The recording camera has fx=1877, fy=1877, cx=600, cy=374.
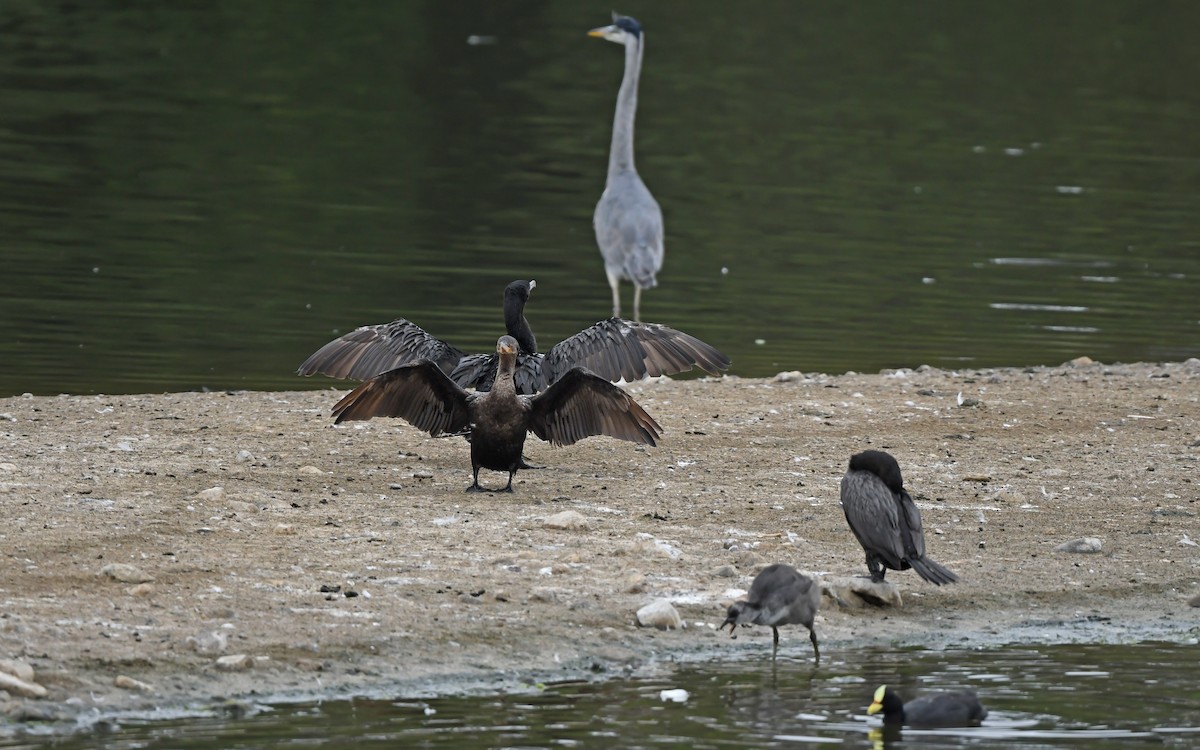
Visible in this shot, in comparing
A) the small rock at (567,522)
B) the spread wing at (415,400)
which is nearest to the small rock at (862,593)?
the small rock at (567,522)

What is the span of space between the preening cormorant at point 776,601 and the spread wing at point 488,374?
3.73m

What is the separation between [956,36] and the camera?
5275 cm

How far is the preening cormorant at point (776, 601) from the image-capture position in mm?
8102

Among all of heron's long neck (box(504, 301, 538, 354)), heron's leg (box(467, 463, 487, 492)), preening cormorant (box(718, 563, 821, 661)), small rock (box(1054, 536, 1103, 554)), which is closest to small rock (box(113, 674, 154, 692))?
preening cormorant (box(718, 563, 821, 661))

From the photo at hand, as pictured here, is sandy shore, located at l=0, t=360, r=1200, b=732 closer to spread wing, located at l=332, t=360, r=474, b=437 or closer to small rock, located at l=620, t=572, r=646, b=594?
small rock, located at l=620, t=572, r=646, b=594

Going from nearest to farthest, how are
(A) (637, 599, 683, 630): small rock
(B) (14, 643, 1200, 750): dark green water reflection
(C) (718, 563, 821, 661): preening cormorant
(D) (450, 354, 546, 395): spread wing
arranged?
(B) (14, 643, 1200, 750): dark green water reflection, (C) (718, 563, 821, 661): preening cormorant, (A) (637, 599, 683, 630): small rock, (D) (450, 354, 546, 395): spread wing

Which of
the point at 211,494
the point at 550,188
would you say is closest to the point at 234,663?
the point at 211,494

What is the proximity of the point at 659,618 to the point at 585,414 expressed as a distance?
8.59ft

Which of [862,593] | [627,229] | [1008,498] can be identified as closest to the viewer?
[862,593]

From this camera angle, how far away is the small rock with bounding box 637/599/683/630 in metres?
8.59

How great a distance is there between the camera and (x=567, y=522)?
10000mm

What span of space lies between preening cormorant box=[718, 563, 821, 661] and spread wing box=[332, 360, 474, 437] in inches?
123

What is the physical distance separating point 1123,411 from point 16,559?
340 inches

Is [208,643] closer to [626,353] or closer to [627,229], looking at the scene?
[626,353]
